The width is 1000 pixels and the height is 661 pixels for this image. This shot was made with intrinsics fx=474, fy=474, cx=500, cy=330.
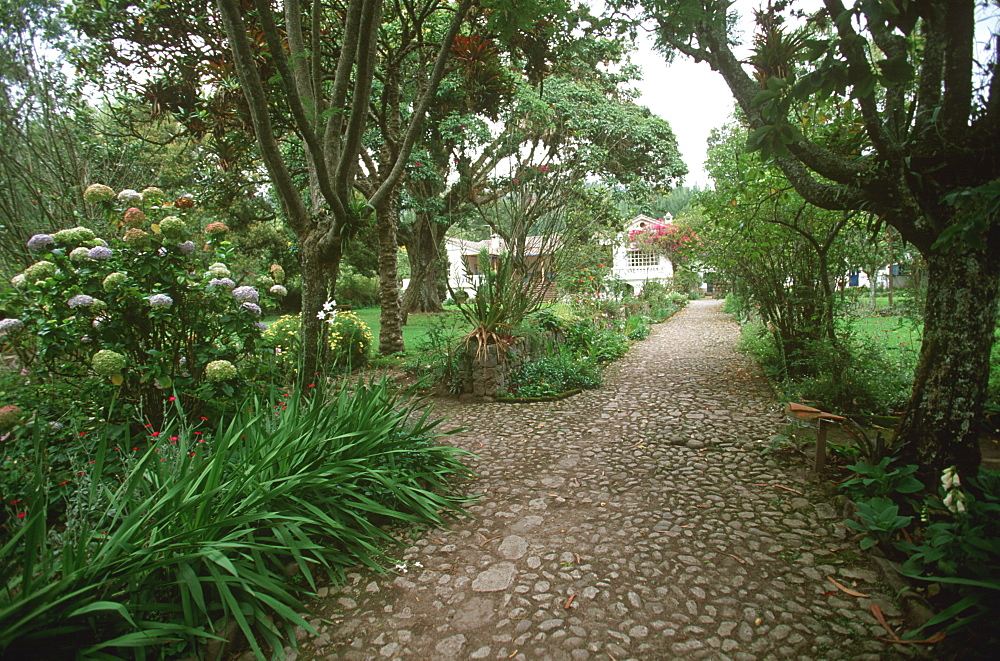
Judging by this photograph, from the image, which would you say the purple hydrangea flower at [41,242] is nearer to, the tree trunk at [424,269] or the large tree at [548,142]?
the large tree at [548,142]

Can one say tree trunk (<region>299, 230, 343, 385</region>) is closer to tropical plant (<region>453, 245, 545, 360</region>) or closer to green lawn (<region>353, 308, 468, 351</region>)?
tropical plant (<region>453, 245, 545, 360</region>)

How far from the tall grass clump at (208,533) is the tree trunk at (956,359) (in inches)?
103

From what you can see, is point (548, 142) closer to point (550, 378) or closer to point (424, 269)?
point (550, 378)

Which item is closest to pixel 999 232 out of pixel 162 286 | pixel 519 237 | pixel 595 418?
pixel 595 418

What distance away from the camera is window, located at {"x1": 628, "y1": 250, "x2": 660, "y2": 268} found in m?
28.6

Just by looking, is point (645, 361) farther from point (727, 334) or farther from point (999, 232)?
point (999, 232)

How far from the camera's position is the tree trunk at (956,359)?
2.27 meters

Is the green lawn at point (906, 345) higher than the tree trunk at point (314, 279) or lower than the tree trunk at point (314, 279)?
lower

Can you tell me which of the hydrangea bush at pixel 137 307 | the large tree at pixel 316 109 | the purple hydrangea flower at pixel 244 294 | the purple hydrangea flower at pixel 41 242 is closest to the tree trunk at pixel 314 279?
the large tree at pixel 316 109

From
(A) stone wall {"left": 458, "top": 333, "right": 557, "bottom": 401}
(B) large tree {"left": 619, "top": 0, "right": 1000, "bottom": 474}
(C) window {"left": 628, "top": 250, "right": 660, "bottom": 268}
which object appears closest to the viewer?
(B) large tree {"left": 619, "top": 0, "right": 1000, "bottom": 474}

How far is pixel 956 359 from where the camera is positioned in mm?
2332

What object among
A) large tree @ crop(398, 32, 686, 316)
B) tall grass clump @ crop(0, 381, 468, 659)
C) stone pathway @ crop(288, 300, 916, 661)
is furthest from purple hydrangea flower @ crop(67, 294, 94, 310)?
large tree @ crop(398, 32, 686, 316)

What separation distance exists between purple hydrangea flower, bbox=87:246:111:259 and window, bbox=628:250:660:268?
91.1 feet

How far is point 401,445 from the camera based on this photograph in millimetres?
3299
